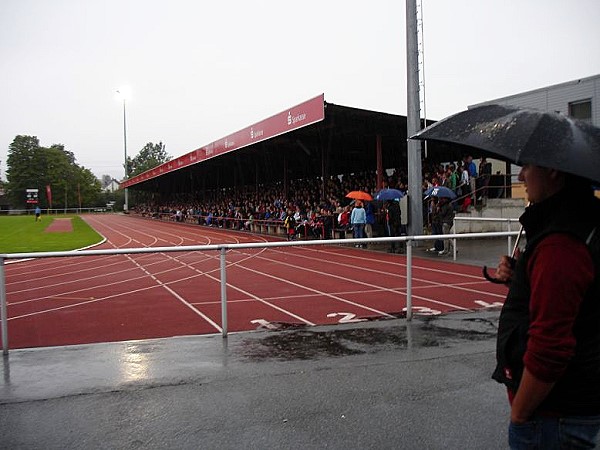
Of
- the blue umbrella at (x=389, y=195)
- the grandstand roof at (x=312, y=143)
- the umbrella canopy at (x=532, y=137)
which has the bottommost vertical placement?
the umbrella canopy at (x=532, y=137)

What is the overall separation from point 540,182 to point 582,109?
89.8ft

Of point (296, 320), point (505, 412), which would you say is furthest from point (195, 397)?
point (296, 320)

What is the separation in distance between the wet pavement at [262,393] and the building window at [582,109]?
22.9 meters

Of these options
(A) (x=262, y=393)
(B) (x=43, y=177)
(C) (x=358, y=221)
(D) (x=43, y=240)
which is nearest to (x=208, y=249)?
(A) (x=262, y=393)

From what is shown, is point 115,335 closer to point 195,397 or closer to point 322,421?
point 195,397

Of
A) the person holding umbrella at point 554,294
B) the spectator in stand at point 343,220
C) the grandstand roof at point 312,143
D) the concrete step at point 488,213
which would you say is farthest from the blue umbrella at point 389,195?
the person holding umbrella at point 554,294

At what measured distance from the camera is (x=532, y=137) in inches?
74.7

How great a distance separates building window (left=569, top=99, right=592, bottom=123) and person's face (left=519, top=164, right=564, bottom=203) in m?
26.4

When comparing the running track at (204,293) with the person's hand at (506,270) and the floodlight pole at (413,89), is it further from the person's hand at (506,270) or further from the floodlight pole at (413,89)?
the floodlight pole at (413,89)

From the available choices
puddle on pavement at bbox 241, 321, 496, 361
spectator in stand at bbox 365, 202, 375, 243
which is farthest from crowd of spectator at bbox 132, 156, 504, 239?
puddle on pavement at bbox 241, 321, 496, 361

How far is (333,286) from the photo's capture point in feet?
27.6

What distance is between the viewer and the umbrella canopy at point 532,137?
1.78m

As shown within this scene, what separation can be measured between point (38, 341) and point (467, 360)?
504 centimetres

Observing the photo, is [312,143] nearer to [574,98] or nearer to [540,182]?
[574,98]
